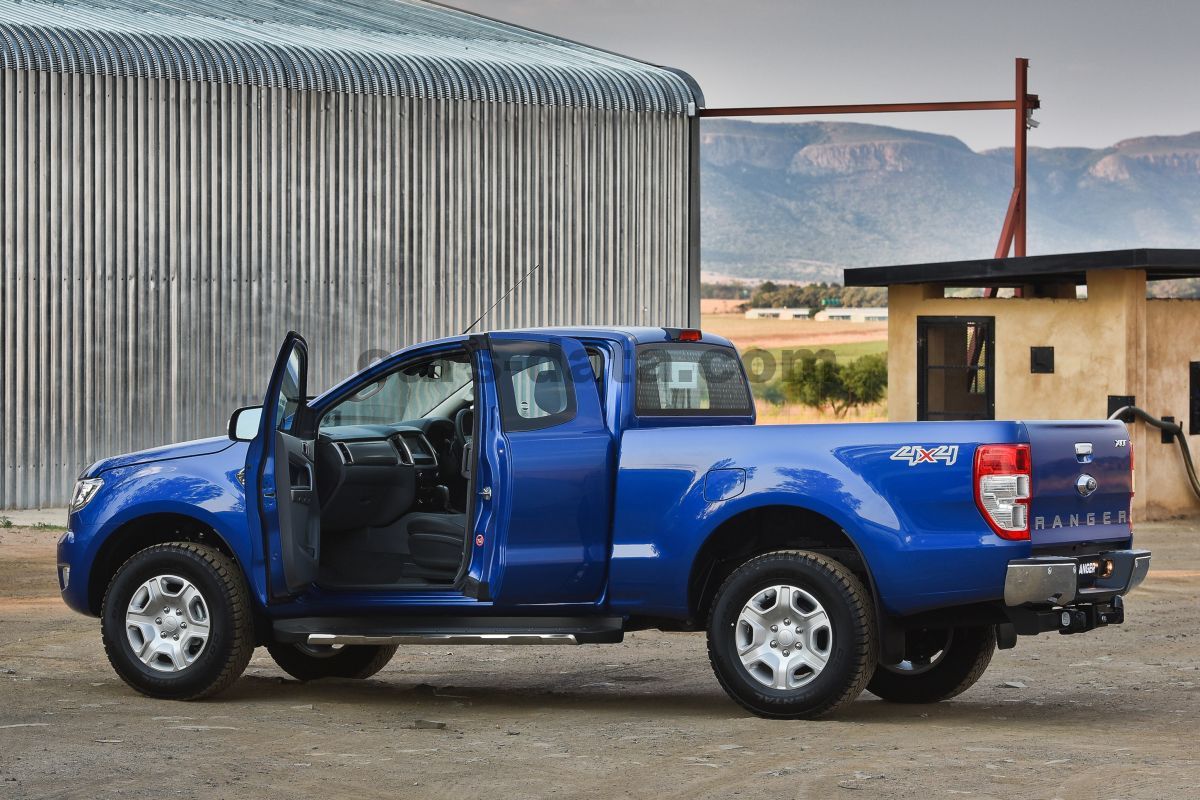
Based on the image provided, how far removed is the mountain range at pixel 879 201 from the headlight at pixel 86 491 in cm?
16371

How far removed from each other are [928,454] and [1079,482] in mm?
767

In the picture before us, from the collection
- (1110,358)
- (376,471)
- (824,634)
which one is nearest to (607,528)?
(824,634)

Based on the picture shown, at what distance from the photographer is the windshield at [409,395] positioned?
963 centimetres

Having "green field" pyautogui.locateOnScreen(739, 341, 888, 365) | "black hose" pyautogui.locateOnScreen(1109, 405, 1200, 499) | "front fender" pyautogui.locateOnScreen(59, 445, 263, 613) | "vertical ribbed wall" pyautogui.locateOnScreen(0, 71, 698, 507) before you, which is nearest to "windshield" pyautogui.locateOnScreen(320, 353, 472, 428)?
"front fender" pyautogui.locateOnScreen(59, 445, 263, 613)

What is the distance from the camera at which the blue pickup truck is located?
8.48 meters

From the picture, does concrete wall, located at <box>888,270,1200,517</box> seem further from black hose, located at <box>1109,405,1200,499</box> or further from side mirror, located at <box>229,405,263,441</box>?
side mirror, located at <box>229,405,263,441</box>

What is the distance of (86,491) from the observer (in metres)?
9.93

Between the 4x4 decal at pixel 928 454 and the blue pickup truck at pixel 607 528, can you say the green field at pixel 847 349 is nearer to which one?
the blue pickup truck at pixel 607 528

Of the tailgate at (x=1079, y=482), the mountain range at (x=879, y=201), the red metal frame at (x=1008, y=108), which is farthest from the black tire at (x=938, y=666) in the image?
the mountain range at (x=879, y=201)

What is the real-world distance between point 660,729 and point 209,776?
88.0 inches

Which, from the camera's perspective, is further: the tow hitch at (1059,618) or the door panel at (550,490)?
the door panel at (550,490)

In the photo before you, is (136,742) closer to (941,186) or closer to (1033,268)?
(1033,268)

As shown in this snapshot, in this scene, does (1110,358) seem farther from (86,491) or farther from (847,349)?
(847,349)

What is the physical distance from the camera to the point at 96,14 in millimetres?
24281
